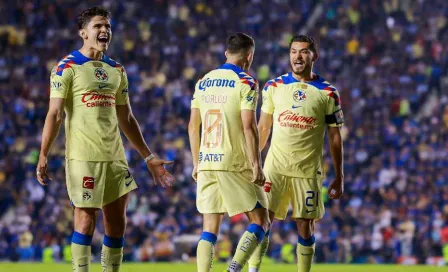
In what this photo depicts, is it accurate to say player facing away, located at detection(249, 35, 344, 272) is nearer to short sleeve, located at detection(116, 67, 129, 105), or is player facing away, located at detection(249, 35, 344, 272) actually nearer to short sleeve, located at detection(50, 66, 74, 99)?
short sleeve, located at detection(116, 67, 129, 105)

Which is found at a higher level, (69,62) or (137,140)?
(69,62)

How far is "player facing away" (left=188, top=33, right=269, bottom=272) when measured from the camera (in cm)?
828

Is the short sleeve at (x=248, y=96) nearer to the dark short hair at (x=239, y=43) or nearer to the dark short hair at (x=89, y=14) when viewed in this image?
the dark short hair at (x=239, y=43)

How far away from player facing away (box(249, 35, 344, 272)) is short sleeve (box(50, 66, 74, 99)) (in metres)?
2.42

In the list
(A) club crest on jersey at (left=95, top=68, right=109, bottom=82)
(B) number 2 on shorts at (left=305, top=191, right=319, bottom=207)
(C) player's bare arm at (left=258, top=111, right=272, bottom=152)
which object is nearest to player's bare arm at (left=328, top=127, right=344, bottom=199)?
(B) number 2 on shorts at (left=305, top=191, right=319, bottom=207)

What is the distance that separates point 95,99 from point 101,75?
0.20 meters

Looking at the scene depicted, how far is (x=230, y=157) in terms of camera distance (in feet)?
27.5

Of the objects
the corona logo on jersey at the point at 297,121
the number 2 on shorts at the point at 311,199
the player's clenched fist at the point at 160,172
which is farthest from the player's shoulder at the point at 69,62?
the number 2 on shorts at the point at 311,199

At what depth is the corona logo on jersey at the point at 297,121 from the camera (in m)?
9.54

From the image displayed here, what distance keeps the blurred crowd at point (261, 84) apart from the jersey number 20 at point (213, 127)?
383 inches

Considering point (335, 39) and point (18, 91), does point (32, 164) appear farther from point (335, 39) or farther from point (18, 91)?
point (335, 39)

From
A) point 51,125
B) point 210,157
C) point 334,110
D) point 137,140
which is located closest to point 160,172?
point 137,140

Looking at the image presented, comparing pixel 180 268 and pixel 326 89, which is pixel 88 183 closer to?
pixel 326 89

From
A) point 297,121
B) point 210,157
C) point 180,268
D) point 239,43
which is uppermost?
point 239,43
